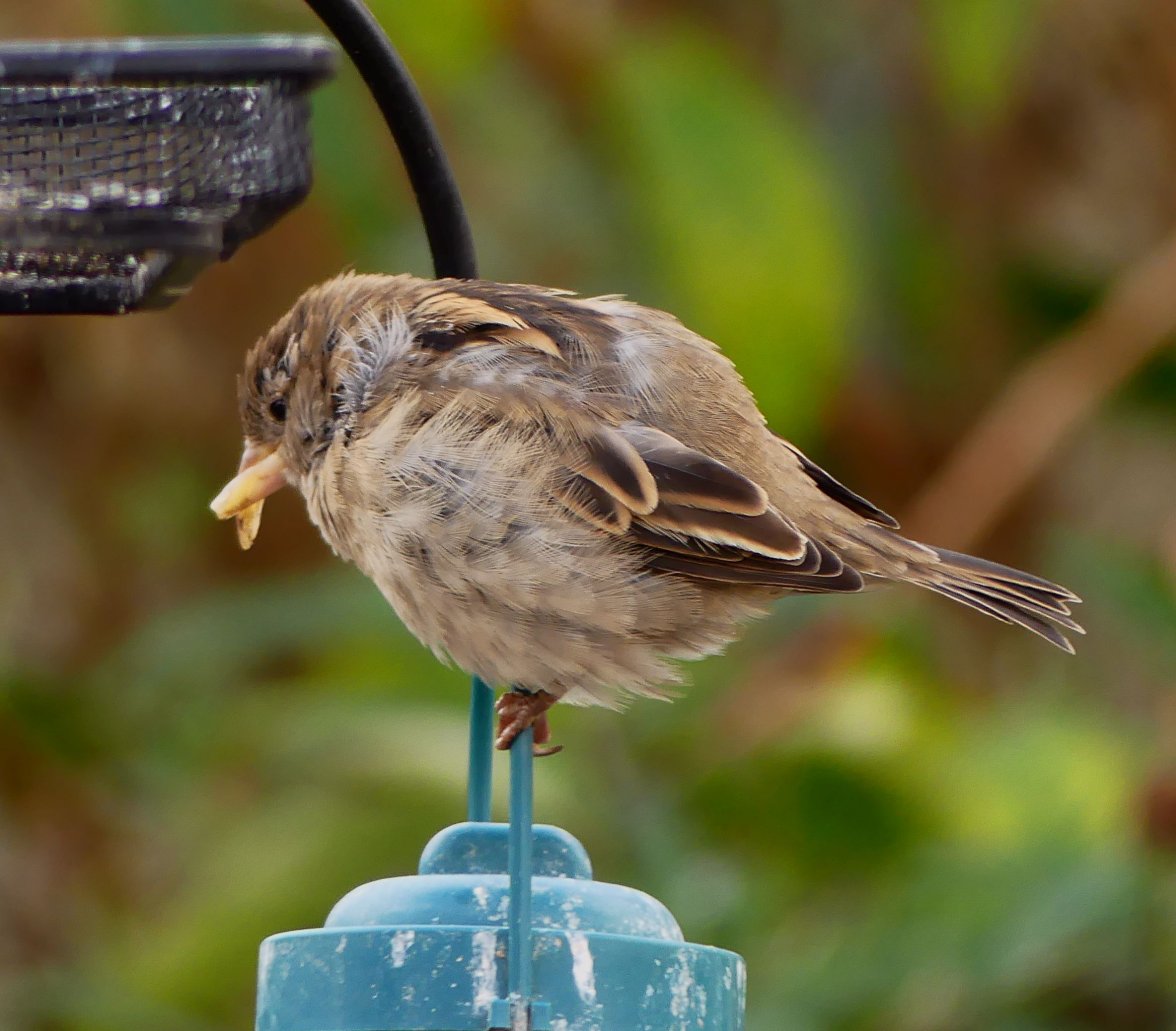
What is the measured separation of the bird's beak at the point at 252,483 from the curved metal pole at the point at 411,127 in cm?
54

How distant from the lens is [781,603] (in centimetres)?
500

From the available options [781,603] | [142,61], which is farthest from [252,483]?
[781,603]

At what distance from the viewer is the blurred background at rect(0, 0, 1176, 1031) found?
4430 mm

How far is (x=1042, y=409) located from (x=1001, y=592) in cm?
237

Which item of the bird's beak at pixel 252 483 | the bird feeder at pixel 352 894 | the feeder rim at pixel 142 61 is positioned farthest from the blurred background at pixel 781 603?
the feeder rim at pixel 142 61

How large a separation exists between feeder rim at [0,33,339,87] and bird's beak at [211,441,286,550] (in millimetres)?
1344

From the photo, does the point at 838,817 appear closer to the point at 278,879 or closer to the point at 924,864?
the point at 924,864

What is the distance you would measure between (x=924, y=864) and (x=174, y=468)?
3352mm

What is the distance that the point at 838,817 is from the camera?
4.64 metres

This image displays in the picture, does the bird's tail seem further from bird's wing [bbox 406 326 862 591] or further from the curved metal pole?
the curved metal pole

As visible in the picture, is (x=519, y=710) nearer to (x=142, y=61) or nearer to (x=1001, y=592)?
(x=1001, y=592)

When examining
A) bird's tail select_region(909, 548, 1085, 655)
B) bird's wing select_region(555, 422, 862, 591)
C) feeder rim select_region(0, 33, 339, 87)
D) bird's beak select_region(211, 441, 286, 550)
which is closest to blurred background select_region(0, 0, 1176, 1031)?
bird's tail select_region(909, 548, 1085, 655)

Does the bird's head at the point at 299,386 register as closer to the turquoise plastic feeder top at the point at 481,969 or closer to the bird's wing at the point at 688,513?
the bird's wing at the point at 688,513

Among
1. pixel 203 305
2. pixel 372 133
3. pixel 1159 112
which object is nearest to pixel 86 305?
pixel 372 133
